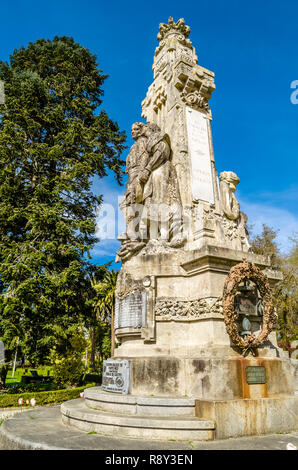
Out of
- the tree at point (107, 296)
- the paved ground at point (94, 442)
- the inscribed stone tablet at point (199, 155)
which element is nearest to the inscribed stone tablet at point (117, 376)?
the paved ground at point (94, 442)

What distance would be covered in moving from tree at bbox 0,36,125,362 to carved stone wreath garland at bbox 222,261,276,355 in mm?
11109

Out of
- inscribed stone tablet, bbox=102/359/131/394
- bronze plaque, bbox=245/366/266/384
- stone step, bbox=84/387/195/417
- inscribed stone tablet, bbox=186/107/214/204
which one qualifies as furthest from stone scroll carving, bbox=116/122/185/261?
stone step, bbox=84/387/195/417

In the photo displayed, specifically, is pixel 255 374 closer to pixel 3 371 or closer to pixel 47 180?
pixel 3 371

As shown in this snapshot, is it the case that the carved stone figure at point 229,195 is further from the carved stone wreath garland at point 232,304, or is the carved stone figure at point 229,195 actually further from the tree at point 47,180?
the tree at point 47,180

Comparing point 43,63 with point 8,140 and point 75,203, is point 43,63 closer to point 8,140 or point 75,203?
point 8,140

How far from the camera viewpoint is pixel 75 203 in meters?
19.9

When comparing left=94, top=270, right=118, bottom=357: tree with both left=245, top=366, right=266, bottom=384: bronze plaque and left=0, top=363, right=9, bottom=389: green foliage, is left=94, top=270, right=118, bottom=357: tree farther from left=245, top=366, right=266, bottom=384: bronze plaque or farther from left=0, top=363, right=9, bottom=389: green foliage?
left=245, top=366, right=266, bottom=384: bronze plaque

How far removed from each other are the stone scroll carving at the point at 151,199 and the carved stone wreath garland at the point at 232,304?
1674mm

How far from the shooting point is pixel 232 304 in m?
6.07

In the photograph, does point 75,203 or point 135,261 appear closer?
point 135,261

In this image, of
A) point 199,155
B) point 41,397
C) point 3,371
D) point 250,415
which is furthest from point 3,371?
point 250,415
